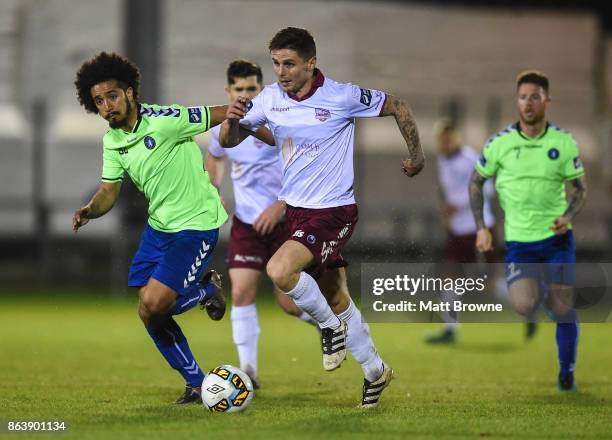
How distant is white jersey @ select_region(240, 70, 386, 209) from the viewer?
732cm

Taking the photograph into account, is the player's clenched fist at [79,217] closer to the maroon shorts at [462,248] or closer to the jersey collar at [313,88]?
the jersey collar at [313,88]

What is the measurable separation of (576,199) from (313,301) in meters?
2.49

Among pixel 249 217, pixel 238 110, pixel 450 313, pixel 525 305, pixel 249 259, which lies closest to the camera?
pixel 238 110

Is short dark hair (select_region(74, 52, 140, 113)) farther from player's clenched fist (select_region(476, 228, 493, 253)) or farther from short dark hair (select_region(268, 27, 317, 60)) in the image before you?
player's clenched fist (select_region(476, 228, 493, 253))

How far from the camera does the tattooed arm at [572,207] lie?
845 cm

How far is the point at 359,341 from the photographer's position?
24.1ft

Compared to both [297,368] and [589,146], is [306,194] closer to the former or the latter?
[297,368]

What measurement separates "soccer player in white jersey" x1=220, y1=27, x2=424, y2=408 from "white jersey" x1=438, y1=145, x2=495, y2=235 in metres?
5.69

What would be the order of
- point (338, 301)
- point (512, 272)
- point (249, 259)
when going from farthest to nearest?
point (249, 259) < point (512, 272) < point (338, 301)

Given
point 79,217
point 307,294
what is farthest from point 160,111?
point 307,294

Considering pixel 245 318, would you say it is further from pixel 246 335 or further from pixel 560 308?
pixel 560 308

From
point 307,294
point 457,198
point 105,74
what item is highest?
point 105,74

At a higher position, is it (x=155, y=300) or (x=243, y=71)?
(x=243, y=71)

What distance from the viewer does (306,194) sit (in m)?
7.36
